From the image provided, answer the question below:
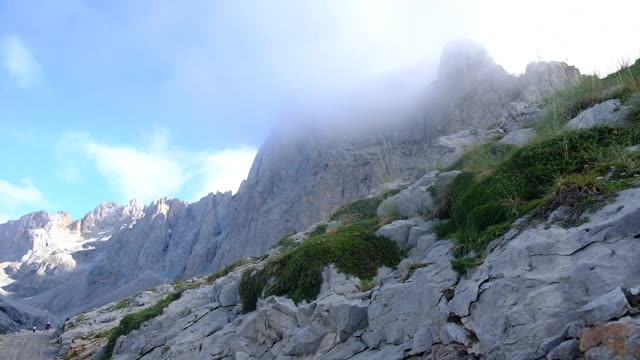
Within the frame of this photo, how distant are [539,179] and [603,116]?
2129 millimetres

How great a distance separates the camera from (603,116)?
9.70 m

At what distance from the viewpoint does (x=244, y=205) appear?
11800cm

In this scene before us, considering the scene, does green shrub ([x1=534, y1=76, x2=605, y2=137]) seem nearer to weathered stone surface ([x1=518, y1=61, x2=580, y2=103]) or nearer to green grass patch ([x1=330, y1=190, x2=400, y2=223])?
weathered stone surface ([x1=518, y1=61, x2=580, y2=103])

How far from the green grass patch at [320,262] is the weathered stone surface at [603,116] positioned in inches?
182

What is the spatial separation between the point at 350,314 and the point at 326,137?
327ft

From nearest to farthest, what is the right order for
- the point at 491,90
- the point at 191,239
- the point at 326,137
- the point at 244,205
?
1. the point at 491,90
2. the point at 326,137
3. the point at 244,205
4. the point at 191,239

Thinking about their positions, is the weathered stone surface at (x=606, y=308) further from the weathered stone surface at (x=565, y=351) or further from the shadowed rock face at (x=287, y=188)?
the shadowed rock face at (x=287, y=188)

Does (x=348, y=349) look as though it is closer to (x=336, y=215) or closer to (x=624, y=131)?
(x=624, y=131)

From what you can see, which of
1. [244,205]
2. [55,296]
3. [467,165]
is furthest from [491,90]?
[55,296]

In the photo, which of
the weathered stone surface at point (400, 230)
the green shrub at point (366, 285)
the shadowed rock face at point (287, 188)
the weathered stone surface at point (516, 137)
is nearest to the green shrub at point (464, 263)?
the green shrub at point (366, 285)

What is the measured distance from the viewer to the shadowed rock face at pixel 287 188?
85562 mm

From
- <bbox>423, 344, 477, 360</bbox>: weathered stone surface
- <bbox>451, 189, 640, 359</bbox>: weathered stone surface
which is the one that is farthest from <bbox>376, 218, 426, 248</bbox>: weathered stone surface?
<bbox>423, 344, 477, 360</bbox>: weathered stone surface


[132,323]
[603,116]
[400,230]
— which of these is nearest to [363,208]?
[400,230]

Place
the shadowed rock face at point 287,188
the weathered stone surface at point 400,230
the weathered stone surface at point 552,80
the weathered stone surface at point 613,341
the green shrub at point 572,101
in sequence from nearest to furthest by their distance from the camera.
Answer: the weathered stone surface at point 613,341 → the green shrub at point 572,101 → the weathered stone surface at point 400,230 → the weathered stone surface at point 552,80 → the shadowed rock face at point 287,188
